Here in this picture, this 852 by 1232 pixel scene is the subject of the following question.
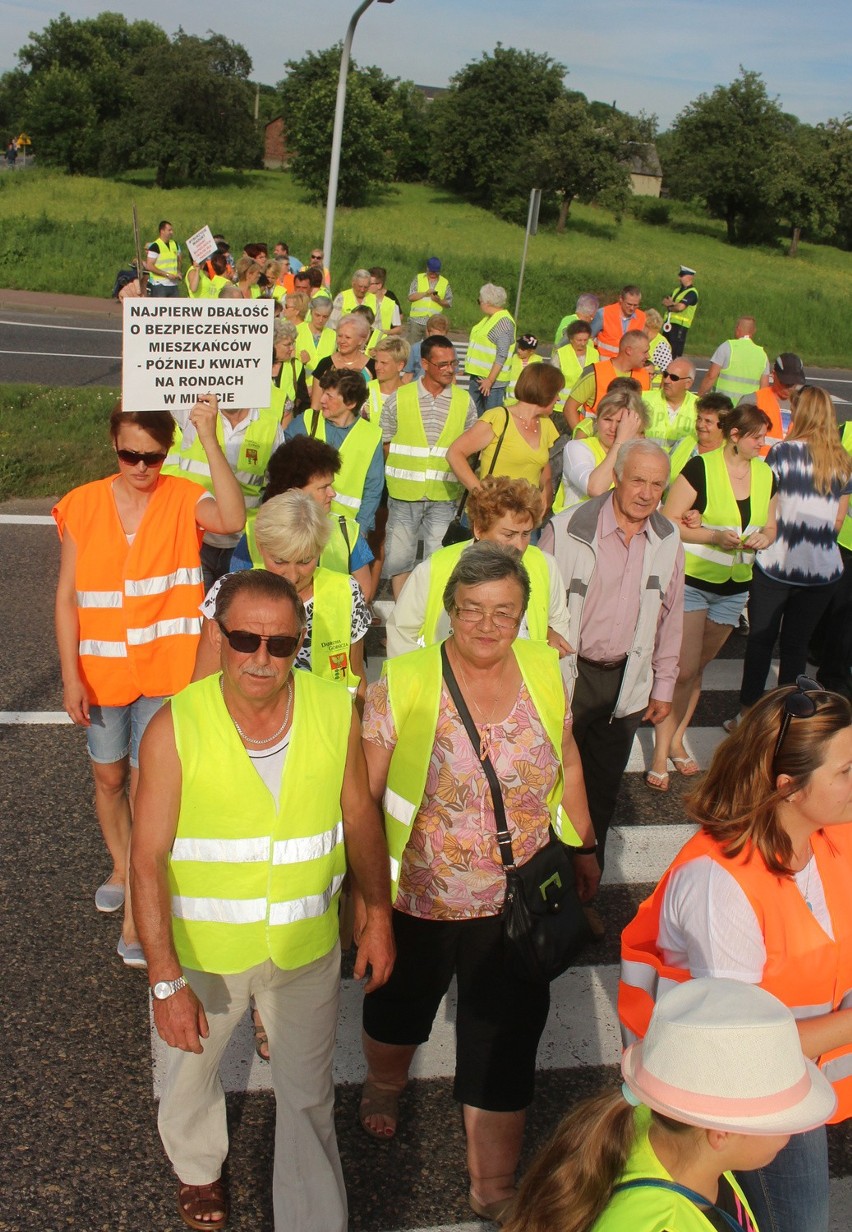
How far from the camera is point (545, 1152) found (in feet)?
6.66

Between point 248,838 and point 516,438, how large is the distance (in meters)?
4.47

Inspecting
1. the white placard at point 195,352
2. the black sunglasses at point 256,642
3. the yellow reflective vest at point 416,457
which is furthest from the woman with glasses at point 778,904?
the yellow reflective vest at point 416,457

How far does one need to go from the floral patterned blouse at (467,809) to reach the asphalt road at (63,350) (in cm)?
1457

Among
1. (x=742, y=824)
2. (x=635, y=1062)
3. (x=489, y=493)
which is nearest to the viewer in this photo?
(x=635, y=1062)

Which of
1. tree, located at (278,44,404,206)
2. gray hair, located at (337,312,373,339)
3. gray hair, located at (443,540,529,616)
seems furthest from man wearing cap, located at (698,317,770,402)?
tree, located at (278,44,404,206)

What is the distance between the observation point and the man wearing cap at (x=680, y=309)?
19.5 m

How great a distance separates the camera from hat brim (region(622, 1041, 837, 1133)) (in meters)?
1.86

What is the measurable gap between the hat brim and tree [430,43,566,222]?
232ft

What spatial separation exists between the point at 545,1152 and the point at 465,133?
76.7m

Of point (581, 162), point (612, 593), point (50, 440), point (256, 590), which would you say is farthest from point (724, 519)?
point (581, 162)

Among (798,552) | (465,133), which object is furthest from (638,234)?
(798,552)

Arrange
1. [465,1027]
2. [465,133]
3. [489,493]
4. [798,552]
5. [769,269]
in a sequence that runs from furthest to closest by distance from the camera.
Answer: [465,133] → [769,269] → [798,552] → [489,493] → [465,1027]

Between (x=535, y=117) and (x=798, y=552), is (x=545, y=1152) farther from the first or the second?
(x=535, y=117)

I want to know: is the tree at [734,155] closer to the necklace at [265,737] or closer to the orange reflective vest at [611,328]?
the orange reflective vest at [611,328]
